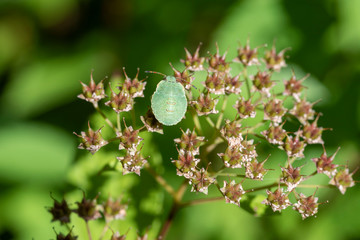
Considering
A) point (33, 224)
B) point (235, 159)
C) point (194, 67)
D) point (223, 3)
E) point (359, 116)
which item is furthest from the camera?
point (223, 3)

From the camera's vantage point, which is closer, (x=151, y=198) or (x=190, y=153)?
(x=190, y=153)

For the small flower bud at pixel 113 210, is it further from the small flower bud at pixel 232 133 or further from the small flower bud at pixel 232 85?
the small flower bud at pixel 232 85

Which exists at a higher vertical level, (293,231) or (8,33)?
→ (8,33)

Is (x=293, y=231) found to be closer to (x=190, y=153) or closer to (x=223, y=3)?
(x=190, y=153)

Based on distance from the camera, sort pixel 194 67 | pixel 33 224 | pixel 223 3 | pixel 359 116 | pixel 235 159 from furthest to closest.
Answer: pixel 223 3
pixel 359 116
pixel 33 224
pixel 194 67
pixel 235 159

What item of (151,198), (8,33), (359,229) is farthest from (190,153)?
(8,33)

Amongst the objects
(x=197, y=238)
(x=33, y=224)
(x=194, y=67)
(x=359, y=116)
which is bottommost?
(x=197, y=238)
